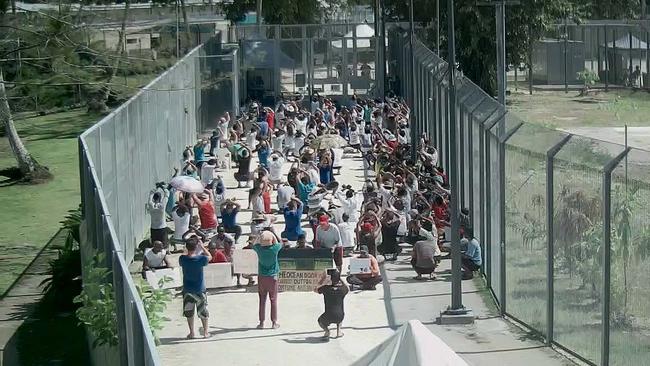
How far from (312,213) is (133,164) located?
3.50 m

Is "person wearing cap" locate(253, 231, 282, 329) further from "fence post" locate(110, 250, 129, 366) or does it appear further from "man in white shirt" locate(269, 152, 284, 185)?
"man in white shirt" locate(269, 152, 284, 185)

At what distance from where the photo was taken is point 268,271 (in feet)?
54.3

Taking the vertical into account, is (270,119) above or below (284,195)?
above

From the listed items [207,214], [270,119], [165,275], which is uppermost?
[270,119]

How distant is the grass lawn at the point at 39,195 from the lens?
2391 centimetres

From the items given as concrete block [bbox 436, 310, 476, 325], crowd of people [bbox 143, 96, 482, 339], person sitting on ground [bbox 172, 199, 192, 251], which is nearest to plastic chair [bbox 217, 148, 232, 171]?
crowd of people [bbox 143, 96, 482, 339]

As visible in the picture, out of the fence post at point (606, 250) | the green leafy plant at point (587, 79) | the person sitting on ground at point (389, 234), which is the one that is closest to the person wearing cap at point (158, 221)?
the person sitting on ground at point (389, 234)

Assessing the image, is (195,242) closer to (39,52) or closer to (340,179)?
(39,52)

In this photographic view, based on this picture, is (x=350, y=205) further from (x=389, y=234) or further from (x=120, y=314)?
(x=120, y=314)

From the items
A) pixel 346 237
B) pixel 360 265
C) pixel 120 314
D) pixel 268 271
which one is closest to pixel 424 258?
pixel 360 265

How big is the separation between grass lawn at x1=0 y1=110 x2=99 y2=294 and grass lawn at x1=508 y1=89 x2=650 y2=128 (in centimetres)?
1577

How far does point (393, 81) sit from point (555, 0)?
23.3ft

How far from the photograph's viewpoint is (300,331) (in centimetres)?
1667

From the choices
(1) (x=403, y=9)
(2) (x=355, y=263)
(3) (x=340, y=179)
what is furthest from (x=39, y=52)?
(1) (x=403, y=9)
